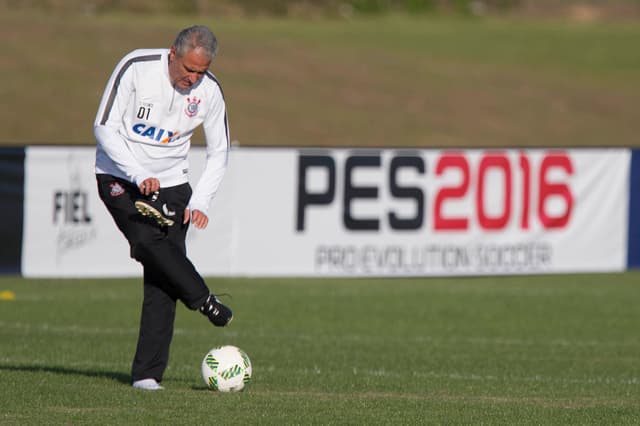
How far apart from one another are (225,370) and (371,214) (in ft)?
35.3

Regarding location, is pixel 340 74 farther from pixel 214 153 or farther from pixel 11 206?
pixel 214 153

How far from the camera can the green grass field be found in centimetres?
914

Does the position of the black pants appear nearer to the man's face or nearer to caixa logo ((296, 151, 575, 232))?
the man's face

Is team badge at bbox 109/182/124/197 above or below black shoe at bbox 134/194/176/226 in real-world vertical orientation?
above

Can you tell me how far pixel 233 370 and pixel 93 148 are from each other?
1007 centimetres

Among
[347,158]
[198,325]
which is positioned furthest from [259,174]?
[198,325]

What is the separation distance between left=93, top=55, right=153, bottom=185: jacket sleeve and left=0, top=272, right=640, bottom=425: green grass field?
162 centimetres

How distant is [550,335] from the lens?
606 inches

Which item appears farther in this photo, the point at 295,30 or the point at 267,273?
the point at 295,30

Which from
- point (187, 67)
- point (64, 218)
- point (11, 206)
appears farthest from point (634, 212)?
point (187, 67)

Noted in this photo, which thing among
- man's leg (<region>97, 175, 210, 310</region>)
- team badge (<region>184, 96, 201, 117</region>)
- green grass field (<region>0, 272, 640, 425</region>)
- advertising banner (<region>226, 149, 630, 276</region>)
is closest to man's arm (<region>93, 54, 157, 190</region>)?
man's leg (<region>97, 175, 210, 310</region>)

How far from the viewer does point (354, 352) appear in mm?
13461

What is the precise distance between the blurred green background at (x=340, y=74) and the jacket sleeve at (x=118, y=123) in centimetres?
2125

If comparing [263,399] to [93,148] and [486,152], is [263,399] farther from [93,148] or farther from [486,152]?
[486,152]
